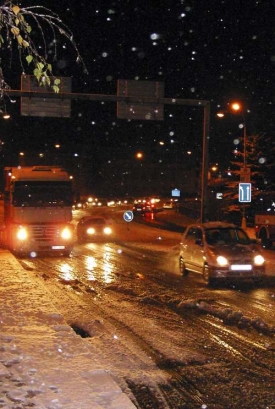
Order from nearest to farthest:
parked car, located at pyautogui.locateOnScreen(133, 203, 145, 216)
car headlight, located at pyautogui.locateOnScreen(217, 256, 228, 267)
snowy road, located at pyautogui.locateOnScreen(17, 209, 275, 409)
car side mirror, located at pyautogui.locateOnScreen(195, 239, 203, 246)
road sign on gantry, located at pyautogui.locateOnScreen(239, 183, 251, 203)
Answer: snowy road, located at pyautogui.locateOnScreen(17, 209, 275, 409), car headlight, located at pyautogui.locateOnScreen(217, 256, 228, 267), car side mirror, located at pyautogui.locateOnScreen(195, 239, 203, 246), road sign on gantry, located at pyautogui.locateOnScreen(239, 183, 251, 203), parked car, located at pyautogui.locateOnScreen(133, 203, 145, 216)

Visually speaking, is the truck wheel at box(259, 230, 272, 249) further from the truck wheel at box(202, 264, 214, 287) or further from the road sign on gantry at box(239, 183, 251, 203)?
the truck wheel at box(202, 264, 214, 287)

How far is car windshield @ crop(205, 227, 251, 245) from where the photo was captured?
18312 mm

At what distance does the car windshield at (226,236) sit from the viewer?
60.1 feet

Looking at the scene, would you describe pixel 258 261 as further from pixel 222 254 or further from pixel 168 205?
pixel 168 205

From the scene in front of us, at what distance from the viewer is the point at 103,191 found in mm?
135375

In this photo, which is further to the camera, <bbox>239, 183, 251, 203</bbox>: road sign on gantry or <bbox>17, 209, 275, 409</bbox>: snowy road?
<bbox>239, 183, 251, 203</bbox>: road sign on gantry

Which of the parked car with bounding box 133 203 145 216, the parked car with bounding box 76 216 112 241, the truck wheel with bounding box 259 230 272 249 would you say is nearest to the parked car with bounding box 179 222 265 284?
the truck wheel with bounding box 259 230 272 249

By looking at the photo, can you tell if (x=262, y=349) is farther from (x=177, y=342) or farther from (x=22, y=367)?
(x=22, y=367)

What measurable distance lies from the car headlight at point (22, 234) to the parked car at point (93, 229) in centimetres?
1065

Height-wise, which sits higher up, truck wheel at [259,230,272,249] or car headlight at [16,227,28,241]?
car headlight at [16,227,28,241]

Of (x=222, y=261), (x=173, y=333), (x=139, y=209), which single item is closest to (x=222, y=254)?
(x=222, y=261)

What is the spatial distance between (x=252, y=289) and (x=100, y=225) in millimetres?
21264

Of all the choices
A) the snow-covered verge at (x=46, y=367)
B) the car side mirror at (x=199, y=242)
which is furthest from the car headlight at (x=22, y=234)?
the snow-covered verge at (x=46, y=367)

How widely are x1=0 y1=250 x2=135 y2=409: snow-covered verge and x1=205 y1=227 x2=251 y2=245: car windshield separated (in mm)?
7019
